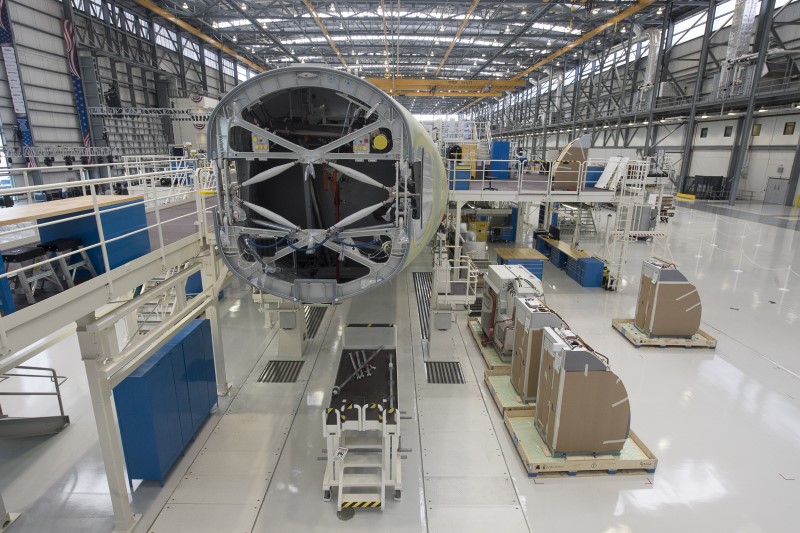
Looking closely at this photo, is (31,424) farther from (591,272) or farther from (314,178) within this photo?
(591,272)

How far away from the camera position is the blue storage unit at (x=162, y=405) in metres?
6.53

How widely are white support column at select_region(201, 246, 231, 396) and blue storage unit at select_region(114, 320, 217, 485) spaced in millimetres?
670

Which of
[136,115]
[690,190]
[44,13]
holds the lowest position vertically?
[690,190]

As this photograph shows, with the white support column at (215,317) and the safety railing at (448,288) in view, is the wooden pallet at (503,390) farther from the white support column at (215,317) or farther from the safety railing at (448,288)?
the white support column at (215,317)

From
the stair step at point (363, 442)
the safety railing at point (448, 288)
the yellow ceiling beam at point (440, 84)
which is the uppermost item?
the yellow ceiling beam at point (440, 84)

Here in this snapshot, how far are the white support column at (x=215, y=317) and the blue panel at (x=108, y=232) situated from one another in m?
2.18

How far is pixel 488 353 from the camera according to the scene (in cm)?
1110

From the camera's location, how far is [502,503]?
659 cm

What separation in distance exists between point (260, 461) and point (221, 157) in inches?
211

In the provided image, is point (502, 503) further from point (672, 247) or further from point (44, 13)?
point (44, 13)

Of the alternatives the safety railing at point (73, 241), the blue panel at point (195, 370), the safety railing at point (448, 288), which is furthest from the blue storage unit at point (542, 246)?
the safety railing at point (73, 241)

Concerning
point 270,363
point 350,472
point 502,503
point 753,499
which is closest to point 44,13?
point 270,363

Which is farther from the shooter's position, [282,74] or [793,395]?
[793,395]

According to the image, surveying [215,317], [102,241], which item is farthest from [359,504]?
[102,241]
